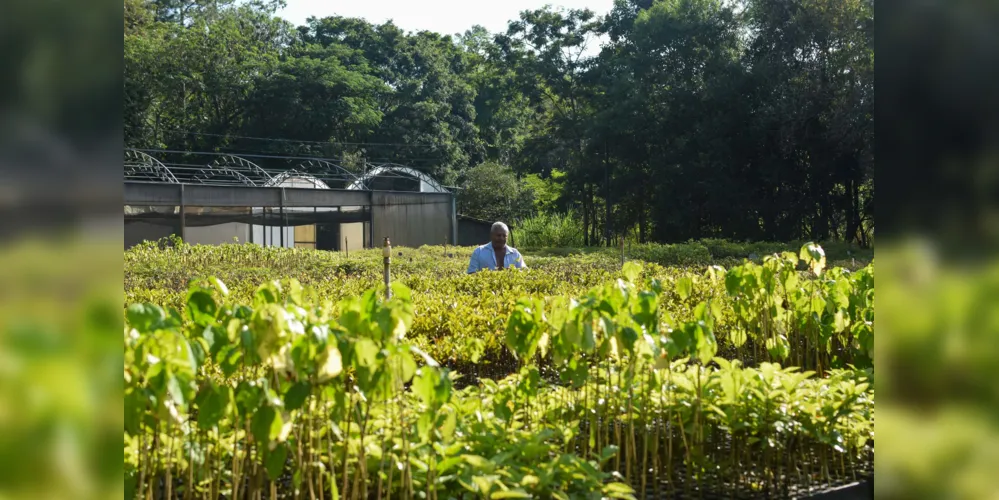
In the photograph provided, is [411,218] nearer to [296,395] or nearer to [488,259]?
[488,259]

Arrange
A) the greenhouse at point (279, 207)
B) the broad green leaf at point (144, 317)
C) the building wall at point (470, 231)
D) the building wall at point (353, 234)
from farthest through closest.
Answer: the building wall at point (470, 231) < the building wall at point (353, 234) < the greenhouse at point (279, 207) < the broad green leaf at point (144, 317)

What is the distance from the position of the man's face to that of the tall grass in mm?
17902

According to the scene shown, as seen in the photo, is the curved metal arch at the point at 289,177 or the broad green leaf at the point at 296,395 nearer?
the broad green leaf at the point at 296,395

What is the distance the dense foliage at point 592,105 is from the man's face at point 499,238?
1549 centimetres

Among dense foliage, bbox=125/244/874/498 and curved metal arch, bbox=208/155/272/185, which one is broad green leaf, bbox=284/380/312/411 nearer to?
dense foliage, bbox=125/244/874/498

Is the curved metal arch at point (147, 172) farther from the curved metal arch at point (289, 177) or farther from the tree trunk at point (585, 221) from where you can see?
the tree trunk at point (585, 221)

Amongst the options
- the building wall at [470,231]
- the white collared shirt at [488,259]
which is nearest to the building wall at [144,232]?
the building wall at [470,231]

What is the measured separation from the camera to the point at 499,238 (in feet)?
30.6

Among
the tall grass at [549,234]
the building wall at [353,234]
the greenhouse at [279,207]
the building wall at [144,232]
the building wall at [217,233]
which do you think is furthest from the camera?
the building wall at [353,234]

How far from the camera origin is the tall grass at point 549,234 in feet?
92.6

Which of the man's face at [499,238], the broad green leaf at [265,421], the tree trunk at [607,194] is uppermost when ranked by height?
the tree trunk at [607,194]

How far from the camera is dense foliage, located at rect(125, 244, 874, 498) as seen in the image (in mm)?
1896
